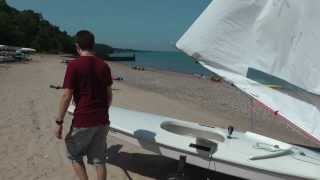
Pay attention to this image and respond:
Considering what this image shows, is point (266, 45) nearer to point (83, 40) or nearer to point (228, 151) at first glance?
point (228, 151)

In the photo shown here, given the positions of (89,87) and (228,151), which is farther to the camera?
(228,151)

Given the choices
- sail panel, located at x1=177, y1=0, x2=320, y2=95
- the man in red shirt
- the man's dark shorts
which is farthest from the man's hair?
sail panel, located at x1=177, y1=0, x2=320, y2=95

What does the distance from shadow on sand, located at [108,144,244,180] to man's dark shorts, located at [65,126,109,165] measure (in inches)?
52.1

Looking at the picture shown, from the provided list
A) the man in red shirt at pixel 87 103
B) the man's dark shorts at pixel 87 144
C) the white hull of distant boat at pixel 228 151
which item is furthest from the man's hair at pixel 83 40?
the white hull of distant boat at pixel 228 151

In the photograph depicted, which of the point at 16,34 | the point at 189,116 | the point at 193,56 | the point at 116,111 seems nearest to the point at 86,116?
the point at 193,56

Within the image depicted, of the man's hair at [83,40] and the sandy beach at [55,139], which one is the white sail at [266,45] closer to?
the man's hair at [83,40]

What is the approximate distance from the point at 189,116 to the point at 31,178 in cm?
778

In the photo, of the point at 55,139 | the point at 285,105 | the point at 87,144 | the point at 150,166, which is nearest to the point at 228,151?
the point at 285,105

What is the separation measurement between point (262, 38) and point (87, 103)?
2.01 meters

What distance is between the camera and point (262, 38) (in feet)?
17.7

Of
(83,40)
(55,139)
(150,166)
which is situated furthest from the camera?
(55,139)

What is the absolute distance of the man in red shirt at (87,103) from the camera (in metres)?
4.84

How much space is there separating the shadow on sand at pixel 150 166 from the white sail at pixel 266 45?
142cm

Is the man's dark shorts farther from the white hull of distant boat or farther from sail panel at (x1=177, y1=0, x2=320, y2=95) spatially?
sail panel at (x1=177, y1=0, x2=320, y2=95)
